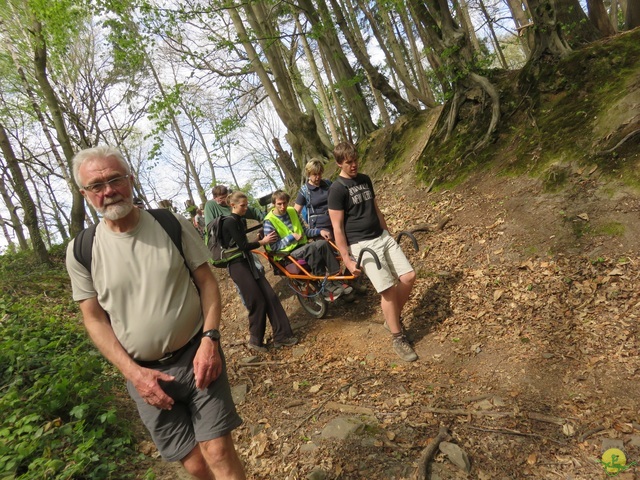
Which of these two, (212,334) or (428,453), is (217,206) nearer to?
(212,334)

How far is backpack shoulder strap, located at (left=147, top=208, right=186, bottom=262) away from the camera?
2.16 meters

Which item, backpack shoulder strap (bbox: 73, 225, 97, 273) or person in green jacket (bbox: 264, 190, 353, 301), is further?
person in green jacket (bbox: 264, 190, 353, 301)

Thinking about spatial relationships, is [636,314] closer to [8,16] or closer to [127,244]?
[127,244]

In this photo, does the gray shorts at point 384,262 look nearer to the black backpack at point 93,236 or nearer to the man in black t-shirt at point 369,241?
the man in black t-shirt at point 369,241

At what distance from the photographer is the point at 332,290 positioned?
537 centimetres

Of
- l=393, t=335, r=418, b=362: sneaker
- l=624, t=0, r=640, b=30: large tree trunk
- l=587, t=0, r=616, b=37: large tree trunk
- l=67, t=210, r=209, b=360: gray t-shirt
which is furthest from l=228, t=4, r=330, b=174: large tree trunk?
l=67, t=210, r=209, b=360: gray t-shirt

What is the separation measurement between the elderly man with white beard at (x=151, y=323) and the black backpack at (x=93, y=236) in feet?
0.07

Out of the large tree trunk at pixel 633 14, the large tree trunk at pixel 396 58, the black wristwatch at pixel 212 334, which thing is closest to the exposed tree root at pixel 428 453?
the black wristwatch at pixel 212 334

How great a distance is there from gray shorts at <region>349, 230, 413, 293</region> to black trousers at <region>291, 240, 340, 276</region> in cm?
97

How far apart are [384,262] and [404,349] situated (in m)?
0.99

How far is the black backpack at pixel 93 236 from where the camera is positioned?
80.6 inches

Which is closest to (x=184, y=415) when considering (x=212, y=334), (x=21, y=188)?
(x=212, y=334)

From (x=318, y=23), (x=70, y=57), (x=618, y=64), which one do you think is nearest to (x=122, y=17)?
(x=318, y=23)

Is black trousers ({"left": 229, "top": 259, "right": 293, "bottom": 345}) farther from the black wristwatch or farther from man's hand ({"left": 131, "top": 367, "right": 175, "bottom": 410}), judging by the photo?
man's hand ({"left": 131, "top": 367, "right": 175, "bottom": 410})
